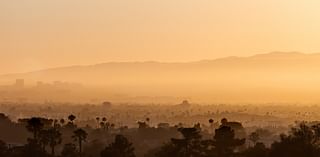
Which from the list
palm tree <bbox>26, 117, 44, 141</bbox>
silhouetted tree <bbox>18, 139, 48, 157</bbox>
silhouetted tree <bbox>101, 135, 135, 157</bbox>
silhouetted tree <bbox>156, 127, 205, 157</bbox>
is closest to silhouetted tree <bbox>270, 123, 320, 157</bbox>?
silhouetted tree <bbox>156, 127, 205, 157</bbox>

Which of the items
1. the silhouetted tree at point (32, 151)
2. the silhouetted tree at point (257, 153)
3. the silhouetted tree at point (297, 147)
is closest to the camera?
the silhouetted tree at point (297, 147)

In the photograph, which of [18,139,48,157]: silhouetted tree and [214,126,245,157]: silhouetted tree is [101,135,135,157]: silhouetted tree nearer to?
[18,139,48,157]: silhouetted tree

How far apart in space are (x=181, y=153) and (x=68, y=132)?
154 ft

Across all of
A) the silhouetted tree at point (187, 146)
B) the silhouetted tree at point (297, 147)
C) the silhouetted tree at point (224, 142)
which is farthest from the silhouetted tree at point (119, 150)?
the silhouetted tree at point (297, 147)

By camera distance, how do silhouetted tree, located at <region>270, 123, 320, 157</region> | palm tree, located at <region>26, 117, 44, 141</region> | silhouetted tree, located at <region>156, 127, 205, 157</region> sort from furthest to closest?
palm tree, located at <region>26, 117, 44, 141</region>
silhouetted tree, located at <region>156, 127, 205, 157</region>
silhouetted tree, located at <region>270, 123, 320, 157</region>

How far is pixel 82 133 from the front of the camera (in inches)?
2724

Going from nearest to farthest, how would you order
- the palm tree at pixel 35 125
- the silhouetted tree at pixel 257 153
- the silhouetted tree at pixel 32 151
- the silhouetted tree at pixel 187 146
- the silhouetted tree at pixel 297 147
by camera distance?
1. the silhouetted tree at pixel 297 147
2. the silhouetted tree at pixel 257 153
3. the silhouetted tree at pixel 187 146
4. the silhouetted tree at pixel 32 151
5. the palm tree at pixel 35 125

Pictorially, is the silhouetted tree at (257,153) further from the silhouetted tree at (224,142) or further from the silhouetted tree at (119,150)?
the silhouetted tree at (119,150)

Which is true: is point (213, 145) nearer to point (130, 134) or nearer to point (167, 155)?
point (167, 155)

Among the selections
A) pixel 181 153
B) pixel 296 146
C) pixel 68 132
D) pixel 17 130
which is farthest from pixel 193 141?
pixel 17 130

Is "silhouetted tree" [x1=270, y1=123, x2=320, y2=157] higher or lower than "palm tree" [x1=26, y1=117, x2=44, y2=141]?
lower

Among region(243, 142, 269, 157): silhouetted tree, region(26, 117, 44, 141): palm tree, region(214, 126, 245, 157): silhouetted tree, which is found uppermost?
region(26, 117, 44, 141): palm tree

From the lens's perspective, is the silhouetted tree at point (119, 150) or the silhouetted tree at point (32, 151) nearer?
the silhouetted tree at point (119, 150)

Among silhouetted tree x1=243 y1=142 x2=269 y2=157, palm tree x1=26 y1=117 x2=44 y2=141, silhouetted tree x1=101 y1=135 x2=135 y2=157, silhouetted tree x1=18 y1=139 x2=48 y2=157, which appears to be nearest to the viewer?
silhouetted tree x1=243 y1=142 x2=269 y2=157
